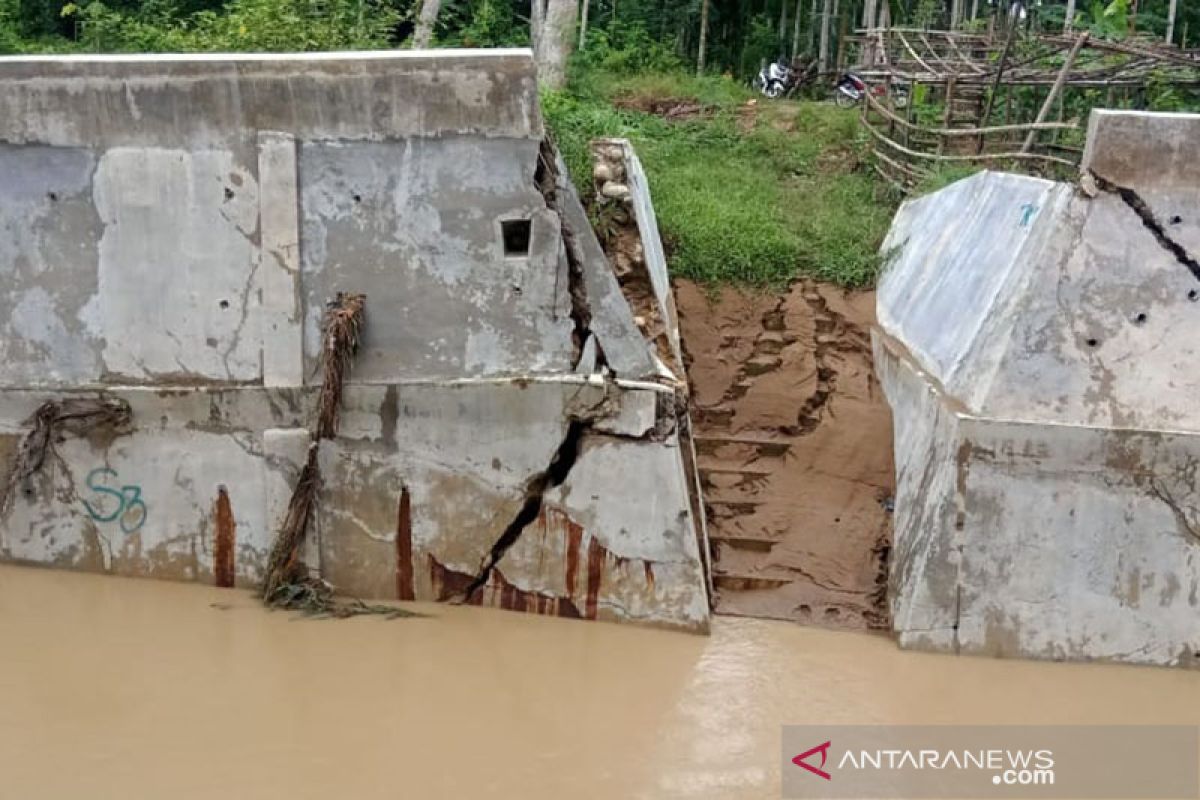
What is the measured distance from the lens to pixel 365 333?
5.32 meters

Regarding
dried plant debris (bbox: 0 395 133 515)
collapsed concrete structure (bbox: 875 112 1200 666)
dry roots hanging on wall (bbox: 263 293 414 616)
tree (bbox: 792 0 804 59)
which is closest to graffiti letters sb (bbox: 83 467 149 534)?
dried plant debris (bbox: 0 395 133 515)

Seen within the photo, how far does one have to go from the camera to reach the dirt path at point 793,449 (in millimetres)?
5742

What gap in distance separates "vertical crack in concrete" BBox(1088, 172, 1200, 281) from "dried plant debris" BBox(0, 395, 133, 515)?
189 inches

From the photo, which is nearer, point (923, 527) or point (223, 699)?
point (223, 699)

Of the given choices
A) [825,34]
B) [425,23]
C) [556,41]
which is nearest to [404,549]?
[425,23]

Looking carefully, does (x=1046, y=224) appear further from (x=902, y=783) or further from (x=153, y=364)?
(x=153, y=364)

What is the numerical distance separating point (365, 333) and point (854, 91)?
1071 cm

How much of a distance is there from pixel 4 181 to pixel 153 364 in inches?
45.9

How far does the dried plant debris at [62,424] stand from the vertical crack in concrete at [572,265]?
2253 millimetres

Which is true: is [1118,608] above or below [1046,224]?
below

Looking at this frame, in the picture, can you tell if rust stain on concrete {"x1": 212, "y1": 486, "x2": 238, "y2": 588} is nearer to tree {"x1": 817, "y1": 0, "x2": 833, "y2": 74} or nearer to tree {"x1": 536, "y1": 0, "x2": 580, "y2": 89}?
tree {"x1": 536, "y1": 0, "x2": 580, "y2": 89}

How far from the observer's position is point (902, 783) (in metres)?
4.20

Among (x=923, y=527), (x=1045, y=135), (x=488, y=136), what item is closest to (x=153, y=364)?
→ (x=488, y=136)

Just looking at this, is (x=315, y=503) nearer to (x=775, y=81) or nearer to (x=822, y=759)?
(x=822, y=759)
